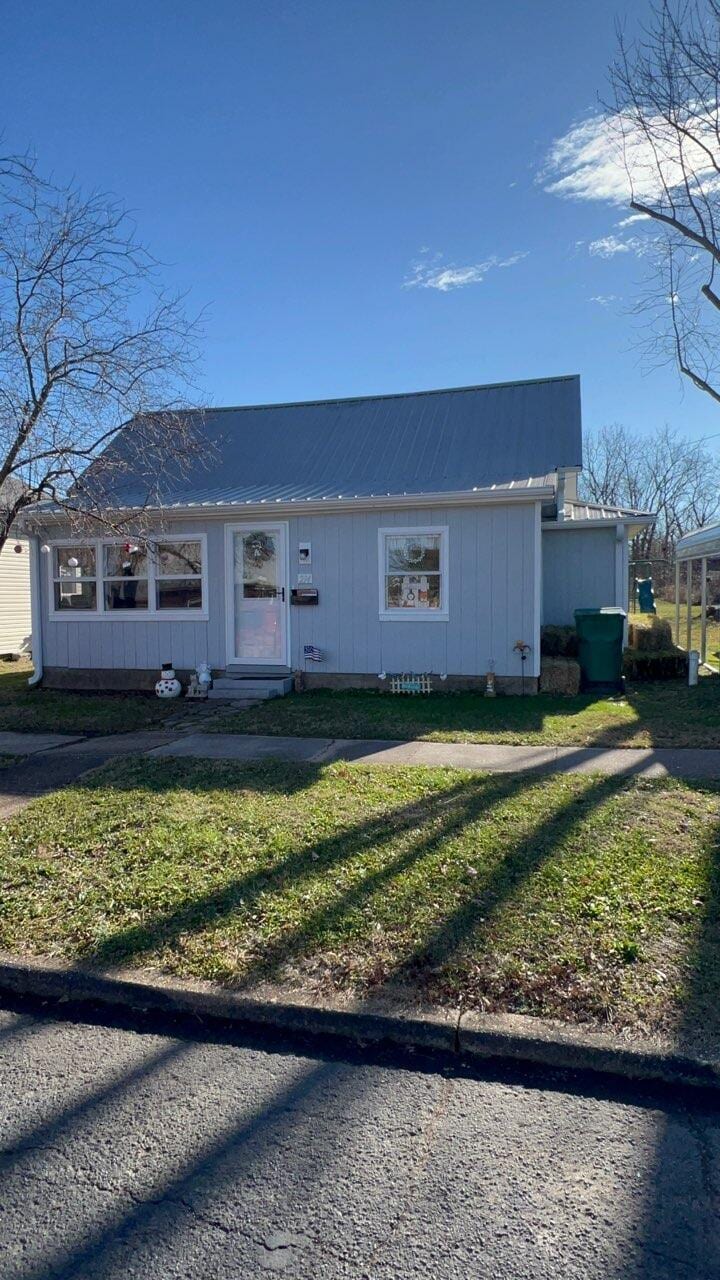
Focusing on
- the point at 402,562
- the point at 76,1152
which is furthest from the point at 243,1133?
the point at 402,562

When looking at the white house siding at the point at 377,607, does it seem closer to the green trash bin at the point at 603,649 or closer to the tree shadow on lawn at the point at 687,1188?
the green trash bin at the point at 603,649

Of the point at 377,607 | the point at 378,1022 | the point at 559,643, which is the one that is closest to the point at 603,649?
the point at 559,643

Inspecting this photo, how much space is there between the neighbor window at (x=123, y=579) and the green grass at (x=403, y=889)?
6.45 meters

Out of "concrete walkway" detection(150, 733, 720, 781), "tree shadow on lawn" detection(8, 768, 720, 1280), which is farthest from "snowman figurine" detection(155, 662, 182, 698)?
"tree shadow on lawn" detection(8, 768, 720, 1280)

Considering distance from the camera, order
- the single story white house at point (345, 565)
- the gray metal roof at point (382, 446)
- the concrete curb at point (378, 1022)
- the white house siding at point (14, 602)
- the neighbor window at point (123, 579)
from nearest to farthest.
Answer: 1. the concrete curb at point (378, 1022)
2. the single story white house at point (345, 565)
3. the gray metal roof at point (382, 446)
4. the neighbor window at point (123, 579)
5. the white house siding at point (14, 602)

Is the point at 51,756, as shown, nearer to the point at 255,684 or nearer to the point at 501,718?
the point at 255,684

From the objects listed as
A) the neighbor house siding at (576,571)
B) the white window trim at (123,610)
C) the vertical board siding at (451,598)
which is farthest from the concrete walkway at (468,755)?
the neighbor house siding at (576,571)

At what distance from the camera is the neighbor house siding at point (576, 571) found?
43.3 feet

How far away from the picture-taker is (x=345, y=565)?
11.2 meters

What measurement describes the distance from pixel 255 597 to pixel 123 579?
2323 millimetres

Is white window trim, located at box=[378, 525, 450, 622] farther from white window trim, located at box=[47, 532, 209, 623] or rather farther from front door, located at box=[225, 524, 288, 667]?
white window trim, located at box=[47, 532, 209, 623]

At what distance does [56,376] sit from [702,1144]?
7.59 meters

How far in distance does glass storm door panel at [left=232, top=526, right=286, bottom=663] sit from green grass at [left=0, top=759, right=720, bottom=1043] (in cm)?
549

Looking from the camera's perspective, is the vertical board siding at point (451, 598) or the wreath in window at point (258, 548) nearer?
the vertical board siding at point (451, 598)
